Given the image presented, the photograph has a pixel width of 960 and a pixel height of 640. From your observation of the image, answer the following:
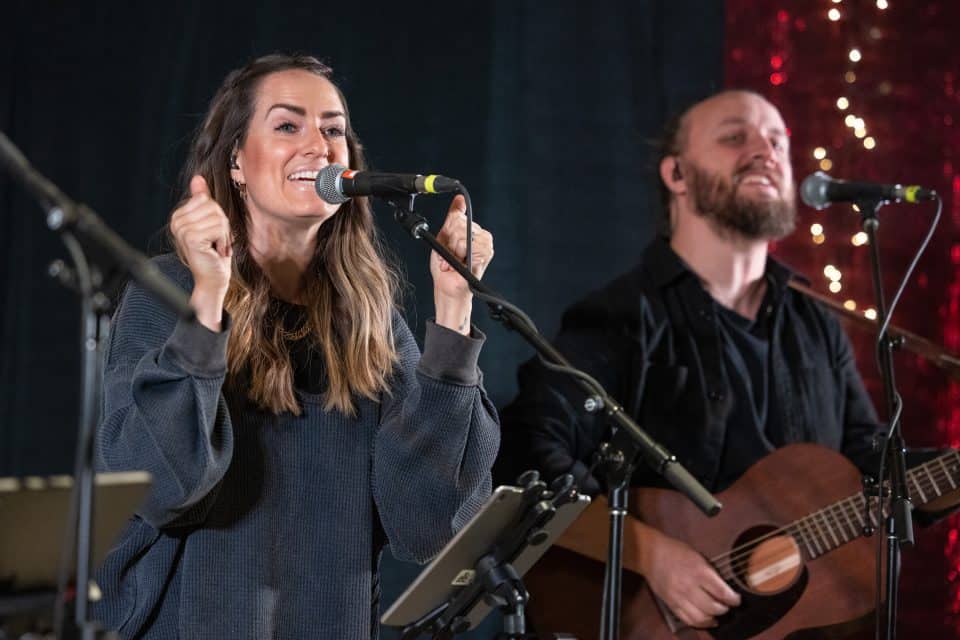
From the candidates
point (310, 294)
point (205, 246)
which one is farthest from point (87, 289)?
point (310, 294)

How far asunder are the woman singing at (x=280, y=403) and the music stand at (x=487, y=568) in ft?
1.40

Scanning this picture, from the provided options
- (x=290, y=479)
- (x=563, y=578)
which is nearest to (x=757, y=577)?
(x=563, y=578)

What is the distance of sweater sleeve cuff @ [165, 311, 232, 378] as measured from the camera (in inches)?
86.1

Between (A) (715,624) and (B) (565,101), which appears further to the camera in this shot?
(B) (565,101)

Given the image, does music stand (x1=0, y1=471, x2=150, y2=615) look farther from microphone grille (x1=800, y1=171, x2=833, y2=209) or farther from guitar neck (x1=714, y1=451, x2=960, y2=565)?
guitar neck (x1=714, y1=451, x2=960, y2=565)

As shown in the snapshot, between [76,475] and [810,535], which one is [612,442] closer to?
[76,475]

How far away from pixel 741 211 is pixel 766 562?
107cm

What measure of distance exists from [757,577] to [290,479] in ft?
4.49

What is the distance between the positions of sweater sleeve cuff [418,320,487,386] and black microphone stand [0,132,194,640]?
3.43ft

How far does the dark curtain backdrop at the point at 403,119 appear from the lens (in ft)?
10.6

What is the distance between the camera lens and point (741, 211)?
3.76 meters

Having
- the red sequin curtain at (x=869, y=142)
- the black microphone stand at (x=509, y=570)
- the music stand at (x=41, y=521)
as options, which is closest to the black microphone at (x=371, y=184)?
the black microphone stand at (x=509, y=570)

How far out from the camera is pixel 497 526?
6.77ft

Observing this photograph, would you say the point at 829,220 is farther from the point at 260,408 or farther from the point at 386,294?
the point at 260,408
